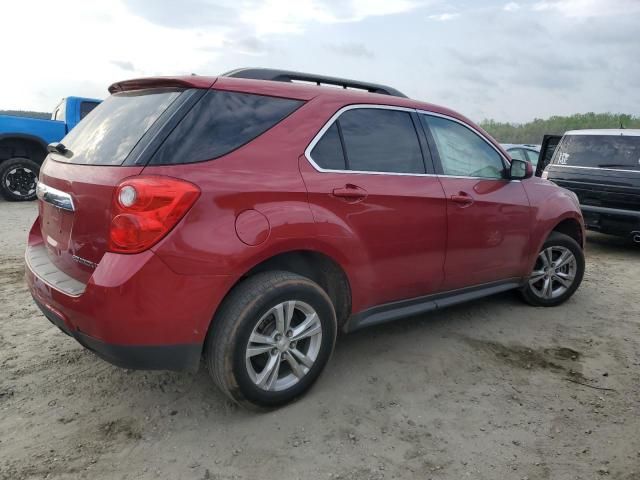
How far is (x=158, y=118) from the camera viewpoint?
2535 millimetres

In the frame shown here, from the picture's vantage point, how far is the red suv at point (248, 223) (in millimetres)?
2340

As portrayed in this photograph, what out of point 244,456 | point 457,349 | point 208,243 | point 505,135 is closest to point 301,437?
point 244,456

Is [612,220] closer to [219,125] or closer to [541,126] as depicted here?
[219,125]

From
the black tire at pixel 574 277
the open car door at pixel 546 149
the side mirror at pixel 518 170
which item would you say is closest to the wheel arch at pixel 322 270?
the side mirror at pixel 518 170

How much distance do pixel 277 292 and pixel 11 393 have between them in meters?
1.65

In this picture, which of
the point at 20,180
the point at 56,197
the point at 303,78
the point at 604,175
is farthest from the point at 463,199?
the point at 20,180

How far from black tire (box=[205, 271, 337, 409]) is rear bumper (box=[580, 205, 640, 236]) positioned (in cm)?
549

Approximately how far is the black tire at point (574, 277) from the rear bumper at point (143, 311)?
10.1 feet

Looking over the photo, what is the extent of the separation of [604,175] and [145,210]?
668cm

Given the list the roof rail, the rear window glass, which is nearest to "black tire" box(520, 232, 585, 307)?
the roof rail

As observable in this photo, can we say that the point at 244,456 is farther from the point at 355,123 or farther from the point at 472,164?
the point at 472,164

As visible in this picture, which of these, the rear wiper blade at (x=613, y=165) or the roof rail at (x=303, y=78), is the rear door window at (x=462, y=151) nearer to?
the roof rail at (x=303, y=78)

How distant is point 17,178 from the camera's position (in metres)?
9.55

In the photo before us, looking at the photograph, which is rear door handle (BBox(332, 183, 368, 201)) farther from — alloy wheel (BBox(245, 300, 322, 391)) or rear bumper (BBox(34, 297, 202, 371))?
rear bumper (BBox(34, 297, 202, 371))
